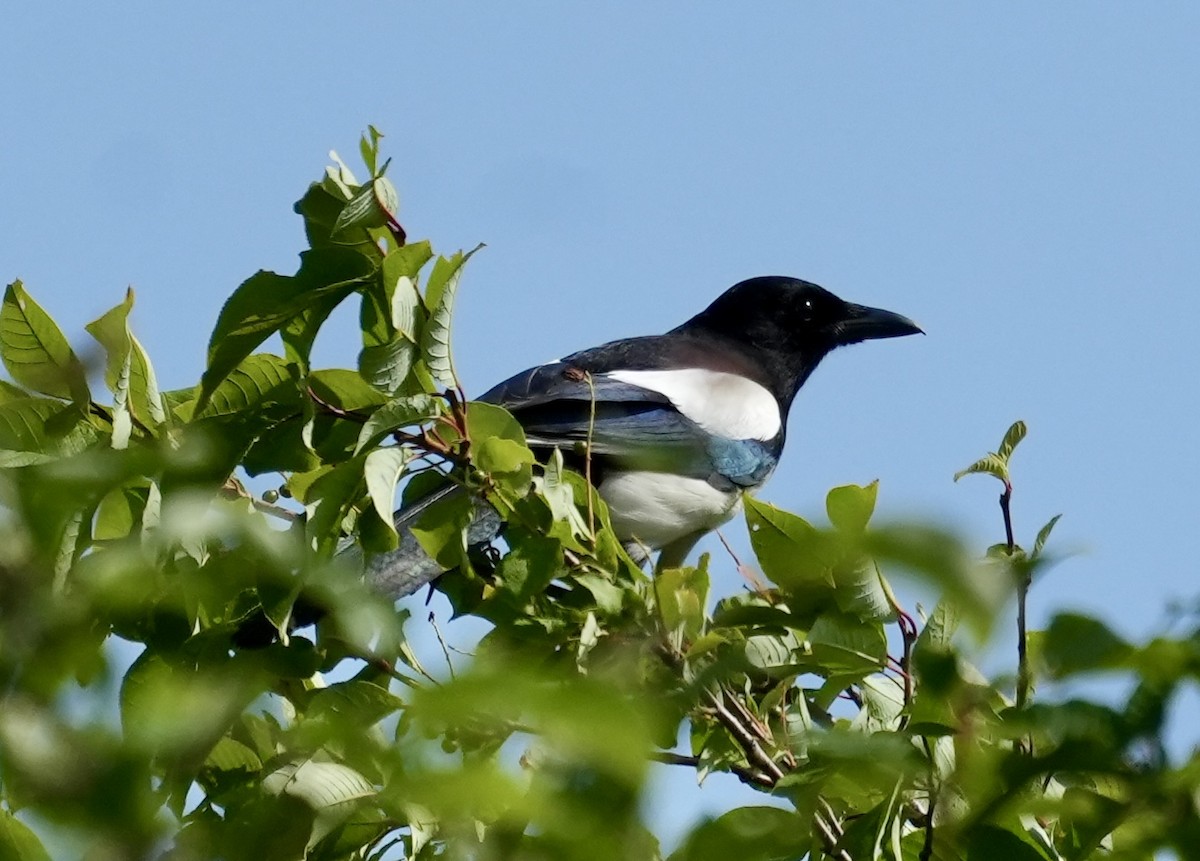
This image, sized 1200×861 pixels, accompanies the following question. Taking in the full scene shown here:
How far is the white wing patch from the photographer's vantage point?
4496 mm

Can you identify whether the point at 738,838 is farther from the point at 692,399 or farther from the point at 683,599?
the point at 692,399

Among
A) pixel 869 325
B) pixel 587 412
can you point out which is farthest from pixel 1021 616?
pixel 869 325

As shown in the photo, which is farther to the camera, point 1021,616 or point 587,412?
point 587,412

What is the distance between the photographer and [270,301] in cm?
172

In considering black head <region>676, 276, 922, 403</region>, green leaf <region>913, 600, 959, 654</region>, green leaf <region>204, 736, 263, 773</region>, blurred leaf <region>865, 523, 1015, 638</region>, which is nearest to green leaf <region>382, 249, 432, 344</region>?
green leaf <region>204, 736, 263, 773</region>

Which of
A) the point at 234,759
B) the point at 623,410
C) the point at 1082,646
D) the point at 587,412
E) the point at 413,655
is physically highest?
the point at 1082,646

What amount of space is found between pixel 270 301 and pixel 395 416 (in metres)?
0.18

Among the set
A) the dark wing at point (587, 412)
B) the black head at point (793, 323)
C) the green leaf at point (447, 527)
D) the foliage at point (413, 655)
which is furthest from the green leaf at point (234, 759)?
the black head at point (793, 323)

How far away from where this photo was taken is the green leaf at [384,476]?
169 cm

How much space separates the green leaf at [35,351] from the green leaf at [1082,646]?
122 cm

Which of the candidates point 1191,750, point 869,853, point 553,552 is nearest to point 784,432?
point 553,552

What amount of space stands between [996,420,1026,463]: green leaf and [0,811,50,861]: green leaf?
60.9 inches

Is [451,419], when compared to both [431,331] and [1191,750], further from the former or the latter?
[1191,750]

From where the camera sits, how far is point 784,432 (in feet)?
17.5
